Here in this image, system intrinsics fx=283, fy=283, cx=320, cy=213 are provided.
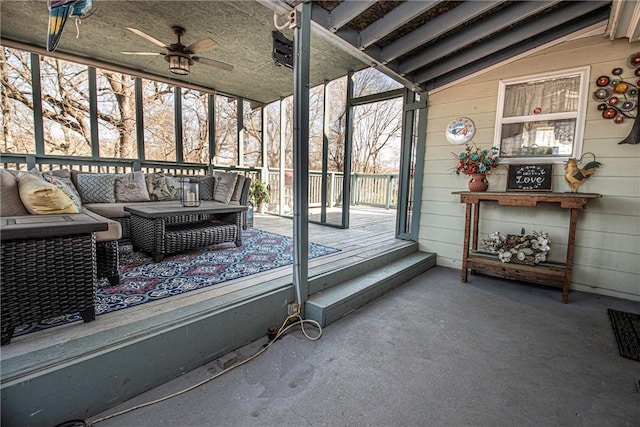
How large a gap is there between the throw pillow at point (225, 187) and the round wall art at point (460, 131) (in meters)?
3.15

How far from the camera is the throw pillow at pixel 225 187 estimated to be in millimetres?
4465

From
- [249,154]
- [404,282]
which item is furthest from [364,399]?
[249,154]

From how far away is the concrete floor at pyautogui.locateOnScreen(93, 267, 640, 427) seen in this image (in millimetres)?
1338

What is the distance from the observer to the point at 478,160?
3.16 meters

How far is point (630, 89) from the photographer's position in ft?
8.39

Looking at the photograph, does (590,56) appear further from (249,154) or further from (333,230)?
(249,154)

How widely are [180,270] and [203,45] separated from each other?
109 inches

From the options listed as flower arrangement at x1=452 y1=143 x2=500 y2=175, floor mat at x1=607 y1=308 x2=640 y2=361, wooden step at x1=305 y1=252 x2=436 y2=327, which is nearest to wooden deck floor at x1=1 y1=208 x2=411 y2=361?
wooden step at x1=305 y1=252 x2=436 y2=327

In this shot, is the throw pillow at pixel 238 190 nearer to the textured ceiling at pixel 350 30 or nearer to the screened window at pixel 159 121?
the textured ceiling at pixel 350 30

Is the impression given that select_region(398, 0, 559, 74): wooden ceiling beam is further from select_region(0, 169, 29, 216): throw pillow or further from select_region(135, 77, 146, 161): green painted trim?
select_region(135, 77, 146, 161): green painted trim

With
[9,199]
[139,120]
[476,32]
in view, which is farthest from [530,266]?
[139,120]

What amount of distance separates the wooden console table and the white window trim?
1.59 feet

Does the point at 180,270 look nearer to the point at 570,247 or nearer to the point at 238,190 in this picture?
the point at 238,190

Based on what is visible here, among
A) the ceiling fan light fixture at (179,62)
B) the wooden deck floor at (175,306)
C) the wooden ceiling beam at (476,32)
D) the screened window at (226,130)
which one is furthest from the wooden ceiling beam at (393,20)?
the screened window at (226,130)
